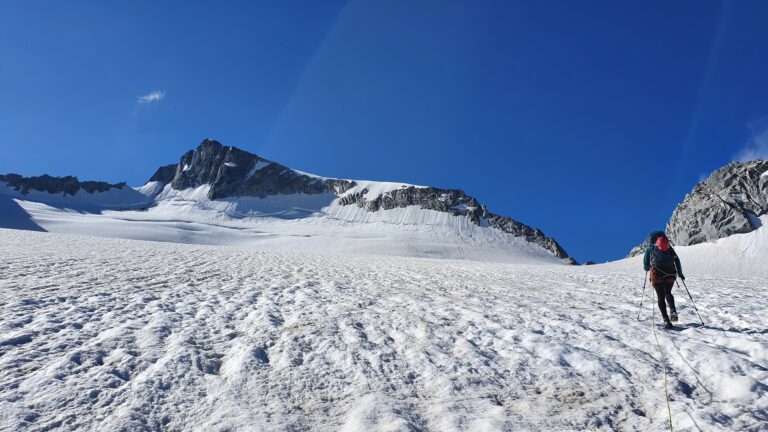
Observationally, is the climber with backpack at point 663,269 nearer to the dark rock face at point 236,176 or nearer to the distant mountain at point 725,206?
the distant mountain at point 725,206

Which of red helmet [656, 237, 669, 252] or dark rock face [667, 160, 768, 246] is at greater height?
dark rock face [667, 160, 768, 246]

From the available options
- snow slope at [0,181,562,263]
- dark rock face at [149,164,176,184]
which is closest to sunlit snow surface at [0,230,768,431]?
snow slope at [0,181,562,263]

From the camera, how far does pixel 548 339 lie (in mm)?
6492

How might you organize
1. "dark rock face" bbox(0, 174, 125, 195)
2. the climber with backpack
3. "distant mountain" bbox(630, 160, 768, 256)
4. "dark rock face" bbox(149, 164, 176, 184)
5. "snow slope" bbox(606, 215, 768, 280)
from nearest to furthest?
the climber with backpack, "snow slope" bbox(606, 215, 768, 280), "distant mountain" bbox(630, 160, 768, 256), "dark rock face" bbox(0, 174, 125, 195), "dark rock face" bbox(149, 164, 176, 184)

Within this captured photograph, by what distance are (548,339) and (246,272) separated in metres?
10.5

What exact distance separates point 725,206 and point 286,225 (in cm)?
7538

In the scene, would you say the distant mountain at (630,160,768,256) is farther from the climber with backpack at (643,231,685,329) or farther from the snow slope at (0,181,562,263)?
the climber with backpack at (643,231,685,329)

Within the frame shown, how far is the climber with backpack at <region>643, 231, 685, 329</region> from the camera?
25.0 ft

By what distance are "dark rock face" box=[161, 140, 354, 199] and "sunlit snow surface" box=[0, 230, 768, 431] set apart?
335 feet

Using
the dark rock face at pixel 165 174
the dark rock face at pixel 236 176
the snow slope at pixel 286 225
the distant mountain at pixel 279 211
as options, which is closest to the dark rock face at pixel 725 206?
the snow slope at pixel 286 225

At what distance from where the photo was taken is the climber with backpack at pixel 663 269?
25.0 feet

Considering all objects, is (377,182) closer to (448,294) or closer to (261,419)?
(448,294)

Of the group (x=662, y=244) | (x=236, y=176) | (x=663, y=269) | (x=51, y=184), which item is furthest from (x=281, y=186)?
(x=663, y=269)

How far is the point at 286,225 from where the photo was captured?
90500 millimetres
